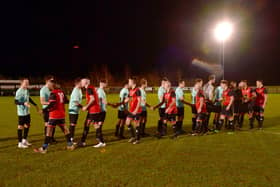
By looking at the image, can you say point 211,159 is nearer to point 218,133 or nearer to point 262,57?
point 218,133

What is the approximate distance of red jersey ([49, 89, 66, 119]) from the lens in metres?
7.41

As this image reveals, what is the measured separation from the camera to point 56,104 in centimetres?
751

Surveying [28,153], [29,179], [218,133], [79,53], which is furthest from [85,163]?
[79,53]

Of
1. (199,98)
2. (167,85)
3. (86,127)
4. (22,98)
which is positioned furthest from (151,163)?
(22,98)

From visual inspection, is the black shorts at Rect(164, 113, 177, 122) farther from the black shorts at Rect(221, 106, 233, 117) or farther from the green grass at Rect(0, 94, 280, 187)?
the black shorts at Rect(221, 106, 233, 117)

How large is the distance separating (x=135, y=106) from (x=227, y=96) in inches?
164

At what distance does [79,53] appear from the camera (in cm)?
7412

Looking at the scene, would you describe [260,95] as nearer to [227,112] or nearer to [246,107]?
[246,107]

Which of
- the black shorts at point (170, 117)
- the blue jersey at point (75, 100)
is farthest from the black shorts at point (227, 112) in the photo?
the blue jersey at point (75, 100)

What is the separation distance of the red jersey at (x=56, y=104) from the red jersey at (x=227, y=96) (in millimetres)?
6393

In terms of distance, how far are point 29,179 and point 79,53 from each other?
7094 cm

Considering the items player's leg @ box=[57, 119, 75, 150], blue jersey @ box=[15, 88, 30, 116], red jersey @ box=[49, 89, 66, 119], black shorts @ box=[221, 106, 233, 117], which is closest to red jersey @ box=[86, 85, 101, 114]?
red jersey @ box=[49, 89, 66, 119]

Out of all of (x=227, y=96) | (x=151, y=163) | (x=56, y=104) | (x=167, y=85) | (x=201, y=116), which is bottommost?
(x=151, y=163)

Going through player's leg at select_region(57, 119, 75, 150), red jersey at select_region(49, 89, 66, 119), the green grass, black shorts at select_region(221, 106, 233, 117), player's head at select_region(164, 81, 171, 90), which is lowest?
the green grass
